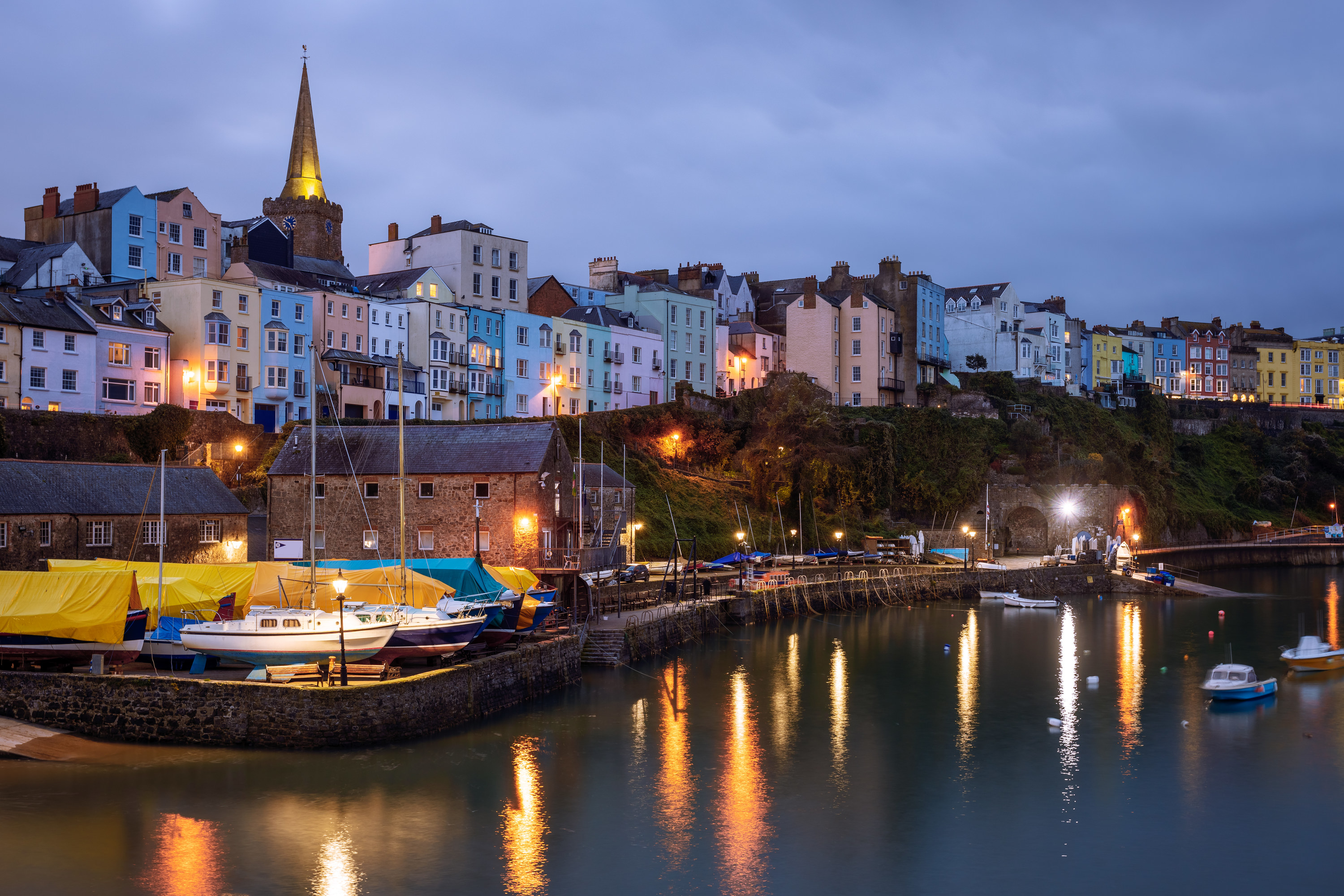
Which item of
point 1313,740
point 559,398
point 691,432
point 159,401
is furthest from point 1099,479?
point 159,401

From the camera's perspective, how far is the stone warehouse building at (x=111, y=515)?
3503cm

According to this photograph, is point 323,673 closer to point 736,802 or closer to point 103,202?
point 736,802

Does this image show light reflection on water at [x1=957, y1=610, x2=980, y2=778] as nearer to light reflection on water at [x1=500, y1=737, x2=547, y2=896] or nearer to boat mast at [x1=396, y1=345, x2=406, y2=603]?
light reflection on water at [x1=500, y1=737, x2=547, y2=896]

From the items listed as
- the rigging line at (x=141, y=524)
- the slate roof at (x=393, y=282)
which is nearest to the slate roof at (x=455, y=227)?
the slate roof at (x=393, y=282)

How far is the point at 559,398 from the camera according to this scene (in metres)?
66.0

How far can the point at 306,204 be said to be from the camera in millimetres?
70625

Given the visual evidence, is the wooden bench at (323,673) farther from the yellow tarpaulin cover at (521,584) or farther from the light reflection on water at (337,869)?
the yellow tarpaulin cover at (521,584)

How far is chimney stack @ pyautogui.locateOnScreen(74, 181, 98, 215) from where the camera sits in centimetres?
6028

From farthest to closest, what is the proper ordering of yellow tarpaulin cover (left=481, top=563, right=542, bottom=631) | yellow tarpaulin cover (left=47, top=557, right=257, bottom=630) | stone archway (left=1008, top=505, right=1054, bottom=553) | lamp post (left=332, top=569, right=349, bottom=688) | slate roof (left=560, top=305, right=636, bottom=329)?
stone archway (left=1008, top=505, right=1054, bottom=553) → slate roof (left=560, top=305, right=636, bottom=329) → yellow tarpaulin cover (left=481, top=563, right=542, bottom=631) → yellow tarpaulin cover (left=47, top=557, right=257, bottom=630) → lamp post (left=332, top=569, right=349, bottom=688)

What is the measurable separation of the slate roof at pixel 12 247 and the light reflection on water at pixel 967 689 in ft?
163

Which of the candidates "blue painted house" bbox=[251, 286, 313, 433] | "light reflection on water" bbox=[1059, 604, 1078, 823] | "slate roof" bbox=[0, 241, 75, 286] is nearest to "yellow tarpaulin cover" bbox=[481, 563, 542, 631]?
"light reflection on water" bbox=[1059, 604, 1078, 823]

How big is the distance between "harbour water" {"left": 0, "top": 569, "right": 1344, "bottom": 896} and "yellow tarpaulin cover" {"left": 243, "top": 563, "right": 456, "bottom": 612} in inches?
165

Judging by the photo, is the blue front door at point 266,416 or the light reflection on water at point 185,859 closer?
the light reflection on water at point 185,859

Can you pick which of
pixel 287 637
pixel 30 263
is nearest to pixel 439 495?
pixel 287 637
